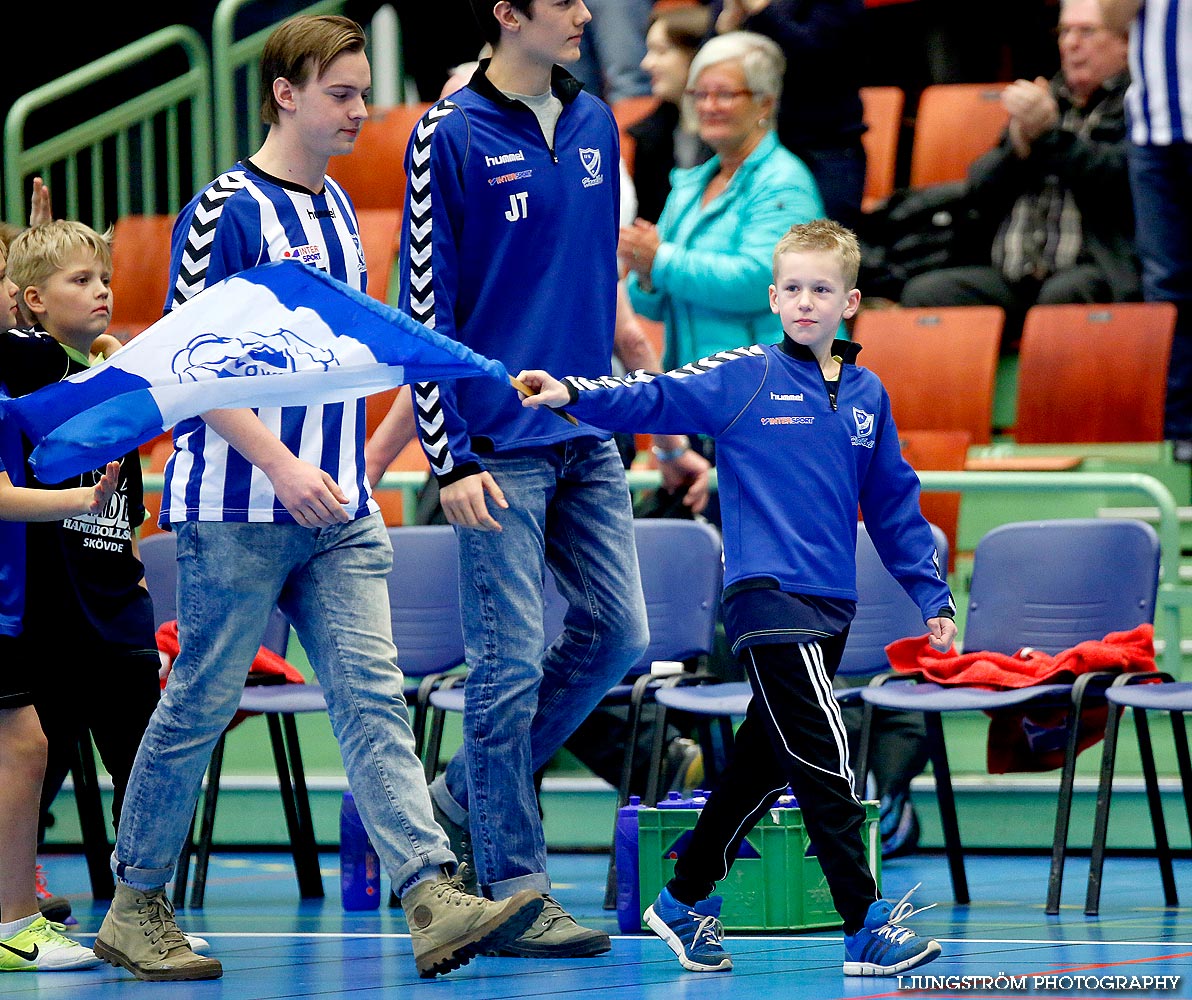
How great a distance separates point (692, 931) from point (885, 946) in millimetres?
482

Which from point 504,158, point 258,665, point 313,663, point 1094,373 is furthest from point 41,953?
point 1094,373

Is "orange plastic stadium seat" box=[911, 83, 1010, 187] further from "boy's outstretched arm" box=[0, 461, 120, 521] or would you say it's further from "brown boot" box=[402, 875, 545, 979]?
"brown boot" box=[402, 875, 545, 979]

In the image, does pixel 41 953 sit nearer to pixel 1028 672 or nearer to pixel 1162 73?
pixel 1028 672

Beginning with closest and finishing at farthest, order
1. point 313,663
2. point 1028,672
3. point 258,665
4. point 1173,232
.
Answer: point 313,663 < point 1028,672 < point 258,665 < point 1173,232

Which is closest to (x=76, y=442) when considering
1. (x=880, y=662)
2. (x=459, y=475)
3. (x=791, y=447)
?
(x=459, y=475)

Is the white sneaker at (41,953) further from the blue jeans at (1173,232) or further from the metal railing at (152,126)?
the metal railing at (152,126)

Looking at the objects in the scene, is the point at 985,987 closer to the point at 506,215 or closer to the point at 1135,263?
the point at 506,215

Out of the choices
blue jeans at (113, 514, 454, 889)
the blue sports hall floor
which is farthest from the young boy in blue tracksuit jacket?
blue jeans at (113, 514, 454, 889)

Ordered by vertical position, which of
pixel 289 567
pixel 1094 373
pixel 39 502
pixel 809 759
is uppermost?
pixel 1094 373

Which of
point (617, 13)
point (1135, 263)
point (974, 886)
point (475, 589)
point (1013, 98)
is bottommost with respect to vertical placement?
point (974, 886)

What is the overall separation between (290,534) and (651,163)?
182 inches

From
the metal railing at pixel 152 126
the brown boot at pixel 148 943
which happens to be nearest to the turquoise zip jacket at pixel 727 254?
the brown boot at pixel 148 943

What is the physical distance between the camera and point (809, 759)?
4.07 metres

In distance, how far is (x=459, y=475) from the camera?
13.7 ft
